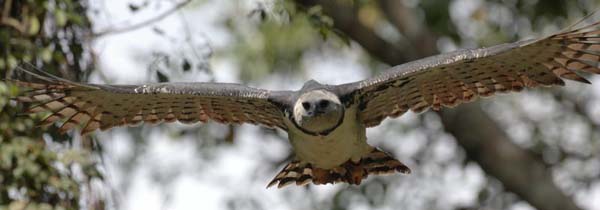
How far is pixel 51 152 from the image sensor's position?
6.45m

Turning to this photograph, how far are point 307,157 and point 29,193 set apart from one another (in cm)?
151

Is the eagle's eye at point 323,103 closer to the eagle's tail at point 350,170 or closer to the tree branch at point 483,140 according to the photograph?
the eagle's tail at point 350,170

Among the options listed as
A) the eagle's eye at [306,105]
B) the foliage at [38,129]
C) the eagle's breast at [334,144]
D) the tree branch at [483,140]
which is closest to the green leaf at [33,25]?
the foliage at [38,129]

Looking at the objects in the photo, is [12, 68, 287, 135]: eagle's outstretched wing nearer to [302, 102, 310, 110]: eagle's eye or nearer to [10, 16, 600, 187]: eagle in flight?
[10, 16, 600, 187]: eagle in flight

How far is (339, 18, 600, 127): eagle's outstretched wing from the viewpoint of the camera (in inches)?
Result: 228

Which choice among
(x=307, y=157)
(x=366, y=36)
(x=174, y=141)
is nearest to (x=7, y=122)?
(x=307, y=157)

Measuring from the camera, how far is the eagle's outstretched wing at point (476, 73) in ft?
19.0

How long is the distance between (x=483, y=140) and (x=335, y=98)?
4.77 metres

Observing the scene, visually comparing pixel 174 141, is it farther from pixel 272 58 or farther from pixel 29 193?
pixel 29 193

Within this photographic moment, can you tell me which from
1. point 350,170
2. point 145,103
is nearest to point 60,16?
point 145,103

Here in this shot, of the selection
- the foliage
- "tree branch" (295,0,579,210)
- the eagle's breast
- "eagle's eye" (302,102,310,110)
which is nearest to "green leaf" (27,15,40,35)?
the foliage

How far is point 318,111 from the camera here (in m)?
5.91

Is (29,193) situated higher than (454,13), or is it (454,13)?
(454,13)

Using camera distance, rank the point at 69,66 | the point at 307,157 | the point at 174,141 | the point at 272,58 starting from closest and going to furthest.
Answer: the point at 307,157, the point at 69,66, the point at 272,58, the point at 174,141
